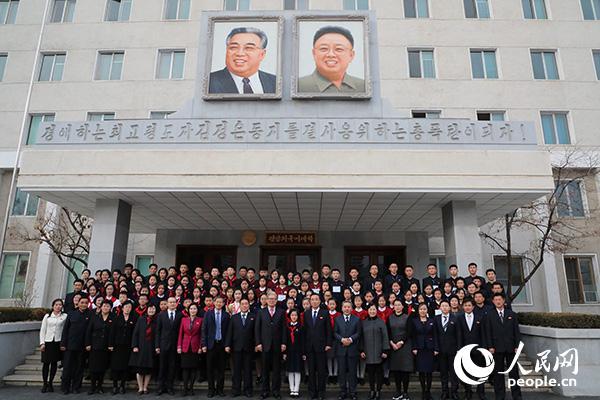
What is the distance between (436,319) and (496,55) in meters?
15.6

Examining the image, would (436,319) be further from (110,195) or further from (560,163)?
(560,163)

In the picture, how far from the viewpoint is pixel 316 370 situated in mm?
7777

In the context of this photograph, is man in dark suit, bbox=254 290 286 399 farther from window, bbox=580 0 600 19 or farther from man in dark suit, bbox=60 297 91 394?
window, bbox=580 0 600 19

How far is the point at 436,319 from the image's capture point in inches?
307

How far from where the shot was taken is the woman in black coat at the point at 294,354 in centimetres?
783

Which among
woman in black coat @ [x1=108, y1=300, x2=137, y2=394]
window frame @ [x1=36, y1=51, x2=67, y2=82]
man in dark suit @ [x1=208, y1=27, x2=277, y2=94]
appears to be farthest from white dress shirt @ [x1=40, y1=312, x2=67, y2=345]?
window frame @ [x1=36, y1=51, x2=67, y2=82]

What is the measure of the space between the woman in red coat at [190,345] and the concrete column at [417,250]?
8873 mm

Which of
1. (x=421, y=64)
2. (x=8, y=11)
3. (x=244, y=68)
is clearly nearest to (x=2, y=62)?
(x=8, y=11)

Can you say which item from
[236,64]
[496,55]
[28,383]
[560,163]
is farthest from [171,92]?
[560,163]

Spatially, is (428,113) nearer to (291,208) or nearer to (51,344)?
(291,208)

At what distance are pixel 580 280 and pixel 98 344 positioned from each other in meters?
17.5

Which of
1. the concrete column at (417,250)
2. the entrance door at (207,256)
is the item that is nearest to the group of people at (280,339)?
the concrete column at (417,250)

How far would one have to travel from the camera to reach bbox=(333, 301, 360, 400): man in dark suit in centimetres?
754

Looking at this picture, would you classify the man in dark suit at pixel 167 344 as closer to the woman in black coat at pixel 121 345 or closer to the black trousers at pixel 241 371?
the woman in black coat at pixel 121 345
